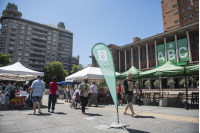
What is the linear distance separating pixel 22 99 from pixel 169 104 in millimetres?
10381

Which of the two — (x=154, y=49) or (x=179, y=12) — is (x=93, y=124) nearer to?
(x=154, y=49)

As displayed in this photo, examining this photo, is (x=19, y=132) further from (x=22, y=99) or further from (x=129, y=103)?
(x=22, y=99)

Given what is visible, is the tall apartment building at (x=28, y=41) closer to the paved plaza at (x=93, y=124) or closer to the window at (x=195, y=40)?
the window at (x=195, y=40)

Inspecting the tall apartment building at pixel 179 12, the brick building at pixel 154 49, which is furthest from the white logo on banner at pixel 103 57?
the tall apartment building at pixel 179 12

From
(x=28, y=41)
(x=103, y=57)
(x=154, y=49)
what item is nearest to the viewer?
(x=103, y=57)

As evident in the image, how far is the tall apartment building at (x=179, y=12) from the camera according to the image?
42544 mm

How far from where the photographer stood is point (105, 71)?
4180 millimetres

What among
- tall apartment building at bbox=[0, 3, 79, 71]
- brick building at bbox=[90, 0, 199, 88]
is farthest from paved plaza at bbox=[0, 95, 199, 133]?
tall apartment building at bbox=[0, 3, 79, 71]

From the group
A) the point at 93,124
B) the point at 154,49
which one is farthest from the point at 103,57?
the point at 154,49

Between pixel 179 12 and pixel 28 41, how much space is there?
65644 millimetres

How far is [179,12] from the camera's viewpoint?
4594 centimetres

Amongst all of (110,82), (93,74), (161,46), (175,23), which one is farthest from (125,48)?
(110,82)

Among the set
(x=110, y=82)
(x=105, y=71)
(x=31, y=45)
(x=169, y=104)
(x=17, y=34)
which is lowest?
(x=169, y=104)

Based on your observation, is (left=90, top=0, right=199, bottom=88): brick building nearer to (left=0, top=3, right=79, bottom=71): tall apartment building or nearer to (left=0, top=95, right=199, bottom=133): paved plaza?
(left=0, top=95, right=199, bottom=133): paved plaza
